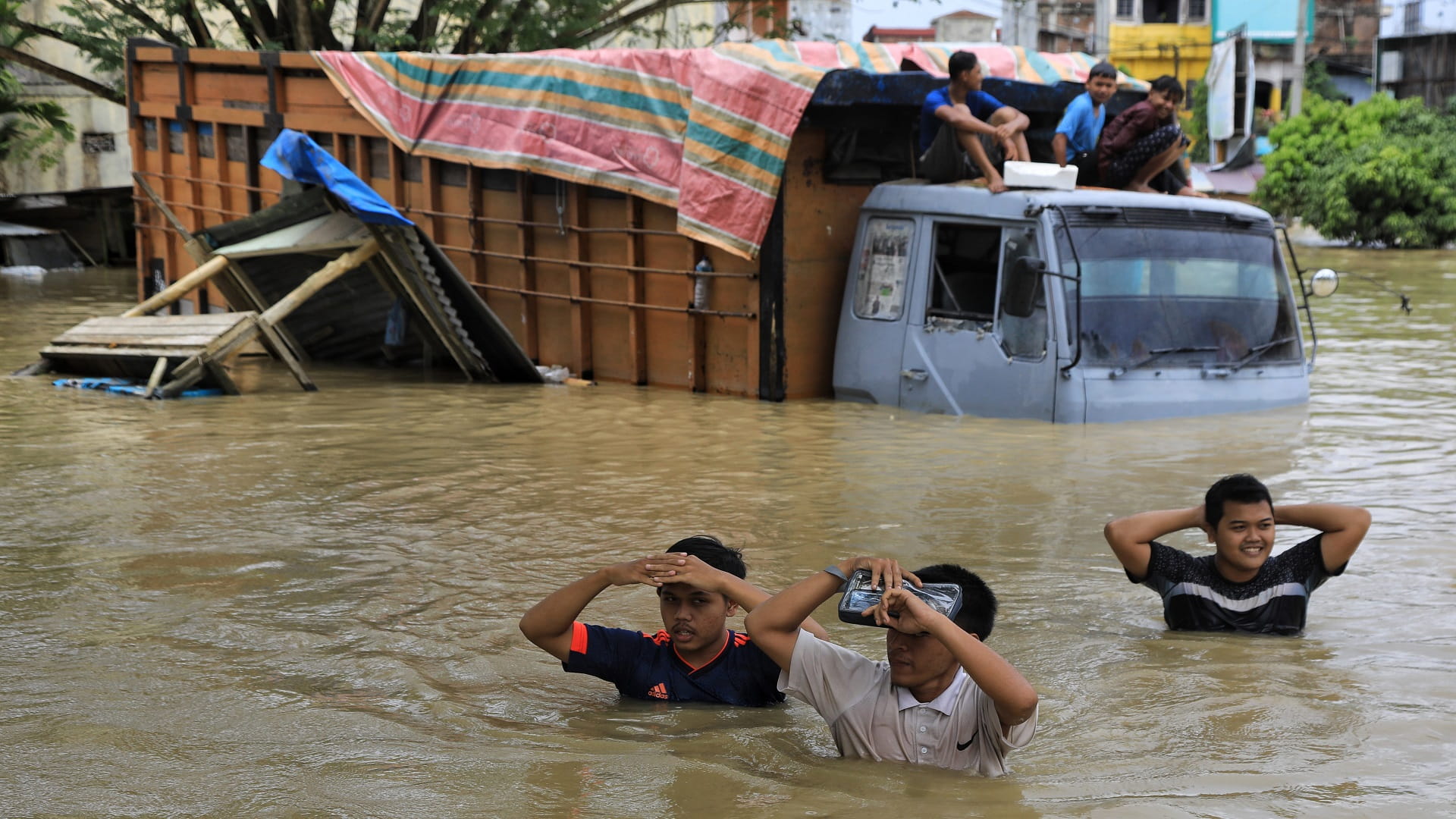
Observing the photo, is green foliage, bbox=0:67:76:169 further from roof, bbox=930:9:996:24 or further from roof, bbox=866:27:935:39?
roof, bbox=930:9:996:24

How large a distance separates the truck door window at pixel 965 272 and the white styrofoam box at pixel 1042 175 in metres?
0.35

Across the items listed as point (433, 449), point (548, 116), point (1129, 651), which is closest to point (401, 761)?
point (1129, 651)

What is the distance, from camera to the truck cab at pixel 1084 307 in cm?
968

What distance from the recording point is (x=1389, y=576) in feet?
21.5

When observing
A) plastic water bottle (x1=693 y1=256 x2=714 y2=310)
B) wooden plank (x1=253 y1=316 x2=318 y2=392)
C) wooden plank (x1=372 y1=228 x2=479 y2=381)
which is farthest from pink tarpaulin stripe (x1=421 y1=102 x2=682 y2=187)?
wooden plank (x1=253 y1=316 x2=318 y2=392)

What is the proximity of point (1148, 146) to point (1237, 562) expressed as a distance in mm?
5841

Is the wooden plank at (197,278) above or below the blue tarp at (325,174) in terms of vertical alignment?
below

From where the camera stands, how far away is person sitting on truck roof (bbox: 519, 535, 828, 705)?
442 cm

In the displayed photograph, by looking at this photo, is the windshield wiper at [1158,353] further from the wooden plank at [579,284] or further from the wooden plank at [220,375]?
the wooden plank at [220,375]

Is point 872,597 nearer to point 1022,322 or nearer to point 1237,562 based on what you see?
point 1237,562

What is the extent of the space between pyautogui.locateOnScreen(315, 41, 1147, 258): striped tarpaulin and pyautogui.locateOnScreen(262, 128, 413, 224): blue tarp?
145cm

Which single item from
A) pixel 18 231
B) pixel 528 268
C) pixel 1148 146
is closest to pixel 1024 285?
pixel 1148 146

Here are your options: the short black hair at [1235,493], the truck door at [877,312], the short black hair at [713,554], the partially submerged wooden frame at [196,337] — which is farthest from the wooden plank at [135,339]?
the short black hair at [1235,493]

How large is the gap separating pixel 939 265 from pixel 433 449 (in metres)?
3.52
